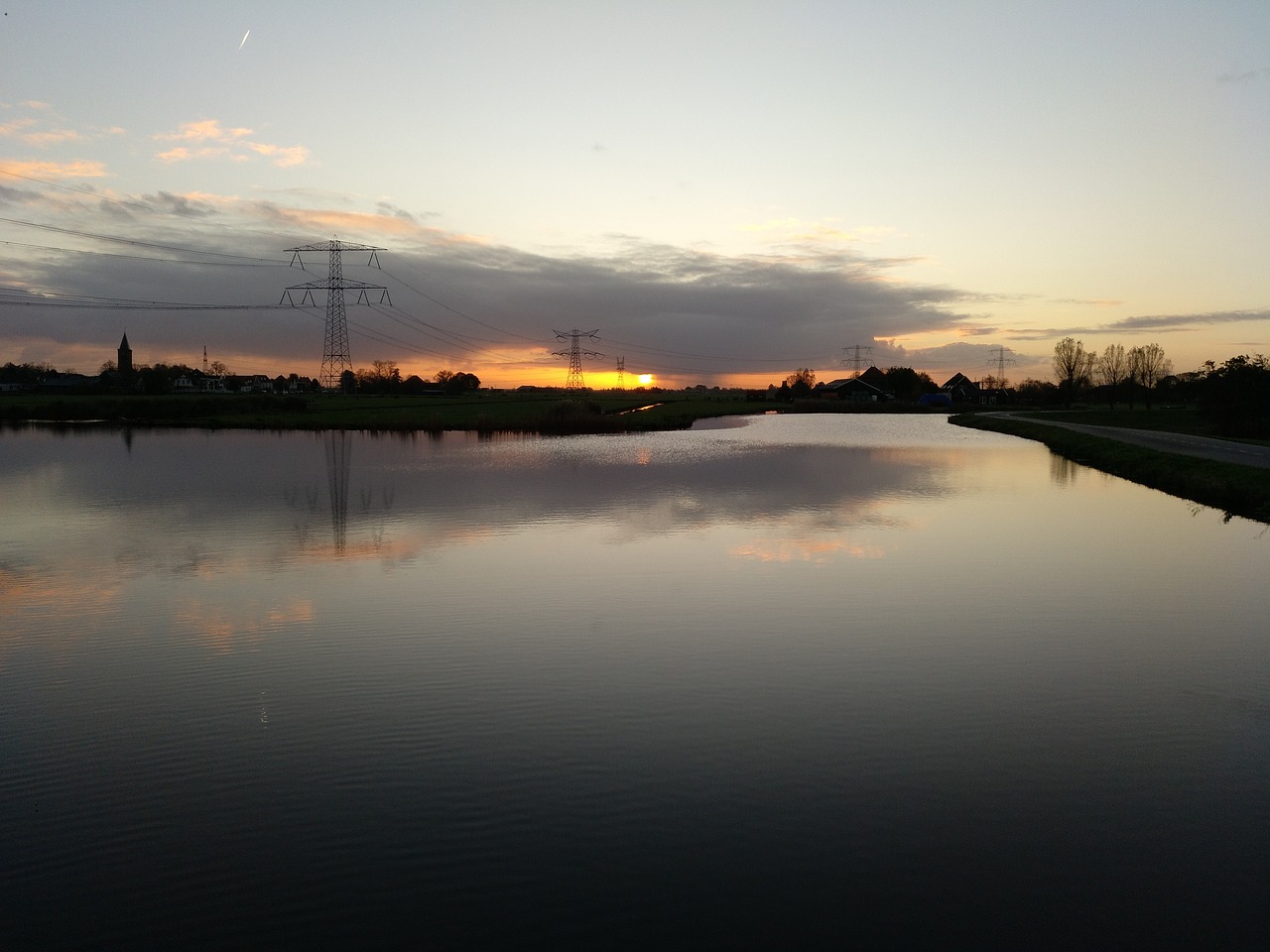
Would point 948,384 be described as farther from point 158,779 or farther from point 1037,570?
point 158,779

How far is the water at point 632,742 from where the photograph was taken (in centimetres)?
615

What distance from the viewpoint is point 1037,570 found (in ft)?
57.0

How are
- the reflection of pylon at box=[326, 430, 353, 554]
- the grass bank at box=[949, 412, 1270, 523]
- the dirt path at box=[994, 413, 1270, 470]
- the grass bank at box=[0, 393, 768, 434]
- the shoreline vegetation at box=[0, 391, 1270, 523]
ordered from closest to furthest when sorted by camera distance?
the reflection of pylon at box=[326, 430, 353, 554] → the grass bank at box=[949, 412, 1270, 523] → the dirt path at box=[994, 413, 1270, 470] → the shoreline vegetation at box=[0, 391, 1270, 523] → the grass bank at box=[0, 393, 768, 434]

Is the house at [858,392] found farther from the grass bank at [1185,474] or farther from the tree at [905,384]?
the grass bank at [1185,474]

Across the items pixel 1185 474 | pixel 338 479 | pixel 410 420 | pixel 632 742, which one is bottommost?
pixel 632 742

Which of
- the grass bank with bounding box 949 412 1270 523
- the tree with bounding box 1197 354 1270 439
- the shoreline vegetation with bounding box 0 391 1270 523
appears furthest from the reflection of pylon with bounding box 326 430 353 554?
the tree with bounding box 1197 354 1270 439

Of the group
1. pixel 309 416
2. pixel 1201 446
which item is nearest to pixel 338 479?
pixel 1201 446

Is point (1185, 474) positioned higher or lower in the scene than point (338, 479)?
higher

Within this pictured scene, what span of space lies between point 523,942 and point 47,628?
35.0 ft

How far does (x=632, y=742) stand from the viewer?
8789mm

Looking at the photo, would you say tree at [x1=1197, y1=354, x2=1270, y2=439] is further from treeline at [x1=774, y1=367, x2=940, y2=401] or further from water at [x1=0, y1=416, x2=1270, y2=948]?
treeline at [x1=774, y1=367, x2=940, y2=401]

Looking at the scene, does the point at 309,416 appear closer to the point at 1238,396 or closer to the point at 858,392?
the point at 1238,396

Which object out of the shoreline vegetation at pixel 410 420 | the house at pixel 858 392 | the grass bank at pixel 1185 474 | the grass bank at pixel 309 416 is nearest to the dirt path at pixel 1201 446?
the grass bank at pixel 1185 474

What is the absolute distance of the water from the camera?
6.15 meters
